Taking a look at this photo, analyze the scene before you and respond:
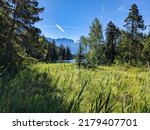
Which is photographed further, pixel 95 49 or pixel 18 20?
pixel 95 49

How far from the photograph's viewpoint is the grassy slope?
11.1 ft

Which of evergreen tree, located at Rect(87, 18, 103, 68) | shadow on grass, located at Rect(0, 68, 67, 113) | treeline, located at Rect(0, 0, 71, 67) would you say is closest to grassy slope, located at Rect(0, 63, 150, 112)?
shadow on grass, located at Rect(0, 68, 67, 113)

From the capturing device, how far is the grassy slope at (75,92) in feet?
11.1

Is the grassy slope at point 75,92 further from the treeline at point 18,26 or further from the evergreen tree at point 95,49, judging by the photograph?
the treeline at point 18,26

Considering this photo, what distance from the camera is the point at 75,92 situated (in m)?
4.11

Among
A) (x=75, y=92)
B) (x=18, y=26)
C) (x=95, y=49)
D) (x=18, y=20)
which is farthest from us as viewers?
(x=95, y=49)

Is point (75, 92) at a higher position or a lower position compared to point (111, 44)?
lower

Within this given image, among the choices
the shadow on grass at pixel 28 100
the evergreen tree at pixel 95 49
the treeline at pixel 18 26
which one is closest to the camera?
the shadow on grass at pixel 28 100

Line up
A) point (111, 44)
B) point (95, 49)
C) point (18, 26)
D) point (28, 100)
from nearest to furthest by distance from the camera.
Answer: point (28, 100), point (18, 26), point (95, 49), point (111, 44)

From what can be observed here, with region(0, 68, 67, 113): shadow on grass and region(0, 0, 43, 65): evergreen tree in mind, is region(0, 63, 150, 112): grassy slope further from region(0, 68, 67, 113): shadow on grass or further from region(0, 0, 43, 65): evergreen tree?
region(0, 0, 43, 65): evergreen tree

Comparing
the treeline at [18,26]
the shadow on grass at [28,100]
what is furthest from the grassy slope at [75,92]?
the treeline at [18,26]

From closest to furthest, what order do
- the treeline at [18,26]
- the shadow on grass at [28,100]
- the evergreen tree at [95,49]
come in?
the shadow on grass at [28,100] < the evergreen tree at [95,49] < the treeline at [18,26]

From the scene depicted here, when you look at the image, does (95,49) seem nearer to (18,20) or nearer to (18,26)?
(18,26)

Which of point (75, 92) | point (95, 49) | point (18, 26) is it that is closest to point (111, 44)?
point (95, 49)
